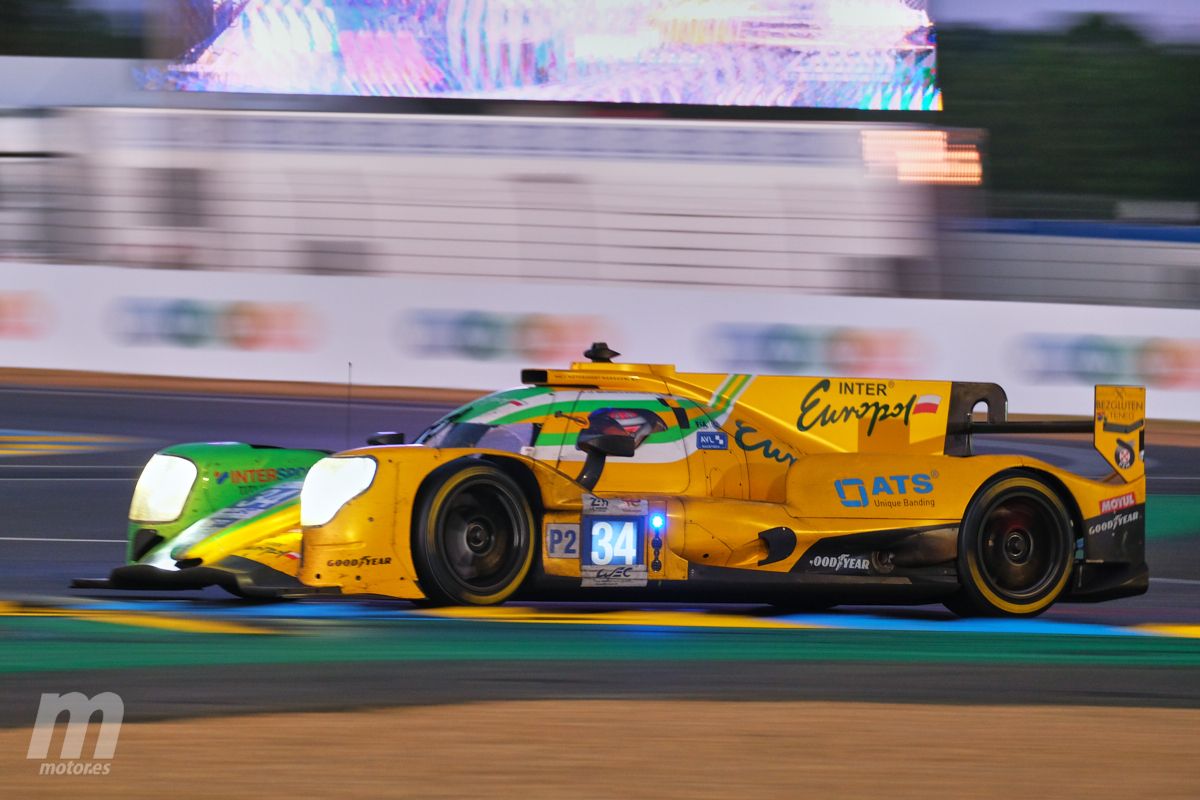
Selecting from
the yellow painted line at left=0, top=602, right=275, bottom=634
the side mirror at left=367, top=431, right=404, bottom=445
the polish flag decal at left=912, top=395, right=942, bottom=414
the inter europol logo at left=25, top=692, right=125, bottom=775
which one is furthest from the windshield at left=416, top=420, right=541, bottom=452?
the inter europol logo at left=25, top=692, right=125, bottom=775

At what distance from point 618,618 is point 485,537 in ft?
2.23

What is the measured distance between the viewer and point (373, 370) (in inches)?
800

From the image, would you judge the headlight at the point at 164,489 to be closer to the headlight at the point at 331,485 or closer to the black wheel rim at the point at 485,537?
the headlight at the point at 331,485

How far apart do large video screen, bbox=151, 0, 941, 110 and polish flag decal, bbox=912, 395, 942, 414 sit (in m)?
16.4

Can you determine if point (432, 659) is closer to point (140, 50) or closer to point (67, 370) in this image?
point (67, 370)

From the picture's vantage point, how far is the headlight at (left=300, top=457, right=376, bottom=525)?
7.39m

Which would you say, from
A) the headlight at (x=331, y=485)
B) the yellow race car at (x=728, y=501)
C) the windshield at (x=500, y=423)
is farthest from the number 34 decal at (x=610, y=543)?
the headlight at (x=331, y=485)

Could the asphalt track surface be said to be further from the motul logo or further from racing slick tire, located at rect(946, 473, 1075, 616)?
the motul logo

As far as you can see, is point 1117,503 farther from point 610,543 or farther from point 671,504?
point 610,543

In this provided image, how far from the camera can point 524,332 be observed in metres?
20.1

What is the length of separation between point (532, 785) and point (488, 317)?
15716 millimetres

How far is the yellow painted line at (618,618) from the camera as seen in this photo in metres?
7.41

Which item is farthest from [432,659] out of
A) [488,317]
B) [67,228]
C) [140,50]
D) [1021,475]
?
[140,50]

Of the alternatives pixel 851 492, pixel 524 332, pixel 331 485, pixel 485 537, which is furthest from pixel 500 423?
pixel 524 332
